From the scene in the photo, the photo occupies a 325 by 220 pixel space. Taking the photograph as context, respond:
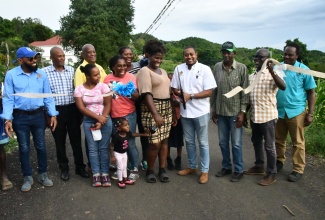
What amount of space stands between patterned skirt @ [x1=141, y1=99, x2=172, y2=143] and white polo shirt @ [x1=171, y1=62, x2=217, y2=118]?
304 mm

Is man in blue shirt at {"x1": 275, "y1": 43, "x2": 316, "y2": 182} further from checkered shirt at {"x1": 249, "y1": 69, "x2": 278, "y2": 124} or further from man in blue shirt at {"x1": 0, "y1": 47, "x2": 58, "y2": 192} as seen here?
man in blue shirt at {"x1": 0, "y1": 47, "x2": 58, "y2": 192}

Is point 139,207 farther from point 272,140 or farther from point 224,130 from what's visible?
point 272,140

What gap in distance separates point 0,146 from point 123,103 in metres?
1.79

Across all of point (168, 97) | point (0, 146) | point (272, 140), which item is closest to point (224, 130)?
point (272, 140)

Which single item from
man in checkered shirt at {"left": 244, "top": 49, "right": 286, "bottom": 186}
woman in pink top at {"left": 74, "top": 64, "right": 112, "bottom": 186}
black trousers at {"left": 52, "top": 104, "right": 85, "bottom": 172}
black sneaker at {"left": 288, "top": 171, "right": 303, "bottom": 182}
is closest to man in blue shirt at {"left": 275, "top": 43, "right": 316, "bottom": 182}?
black sneaker at {"left": 288, "top": 171, "right": 303, "bottom": 182}

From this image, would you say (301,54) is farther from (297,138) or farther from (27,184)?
(27,184)

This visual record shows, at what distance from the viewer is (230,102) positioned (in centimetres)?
420

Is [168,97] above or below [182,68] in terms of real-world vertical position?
below

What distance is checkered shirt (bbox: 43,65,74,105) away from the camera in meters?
4.23

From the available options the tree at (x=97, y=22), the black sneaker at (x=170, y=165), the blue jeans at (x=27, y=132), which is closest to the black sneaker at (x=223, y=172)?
the black sneaker at (x=170, y=165)

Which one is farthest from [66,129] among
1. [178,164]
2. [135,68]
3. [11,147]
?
[11,147]

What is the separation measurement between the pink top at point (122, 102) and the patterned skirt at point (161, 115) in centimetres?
20

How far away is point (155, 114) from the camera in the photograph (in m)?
3.90

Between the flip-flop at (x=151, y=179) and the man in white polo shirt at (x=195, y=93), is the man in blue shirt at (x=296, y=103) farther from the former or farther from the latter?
the flip-flop at (x=151, y=179)
